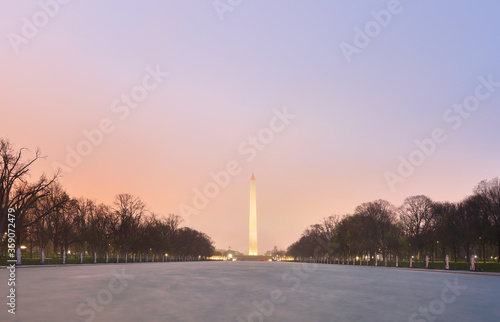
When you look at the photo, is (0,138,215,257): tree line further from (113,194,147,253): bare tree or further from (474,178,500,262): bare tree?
(474,178,500,262): bare tree

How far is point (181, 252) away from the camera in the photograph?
16025 cm

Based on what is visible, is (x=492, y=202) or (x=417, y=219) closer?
(x=492, y=202)

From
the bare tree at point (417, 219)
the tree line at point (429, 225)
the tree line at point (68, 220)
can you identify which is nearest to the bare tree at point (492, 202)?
the tree line at point (429, 225)

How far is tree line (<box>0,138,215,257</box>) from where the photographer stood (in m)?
54.7

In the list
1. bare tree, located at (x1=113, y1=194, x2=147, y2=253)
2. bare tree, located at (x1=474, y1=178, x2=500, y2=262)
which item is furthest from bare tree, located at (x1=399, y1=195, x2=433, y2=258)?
bare tree, located at (x1=113, y1=194, x2=147, y2=253)

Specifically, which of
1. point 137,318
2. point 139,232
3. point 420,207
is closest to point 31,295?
point 137,318

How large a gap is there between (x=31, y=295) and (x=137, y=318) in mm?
9274

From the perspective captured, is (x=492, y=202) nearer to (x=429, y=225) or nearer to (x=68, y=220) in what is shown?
(x=429, y=225)

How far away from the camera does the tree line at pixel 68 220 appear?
5471 cm

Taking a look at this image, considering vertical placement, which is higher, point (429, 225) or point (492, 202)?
point (492, 202)

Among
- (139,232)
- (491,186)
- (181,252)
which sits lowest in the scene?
(181,252)

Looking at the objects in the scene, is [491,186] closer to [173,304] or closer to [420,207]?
[420,207]

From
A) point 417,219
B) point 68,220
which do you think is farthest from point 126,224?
point 417,219

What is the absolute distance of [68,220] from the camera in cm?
8200
